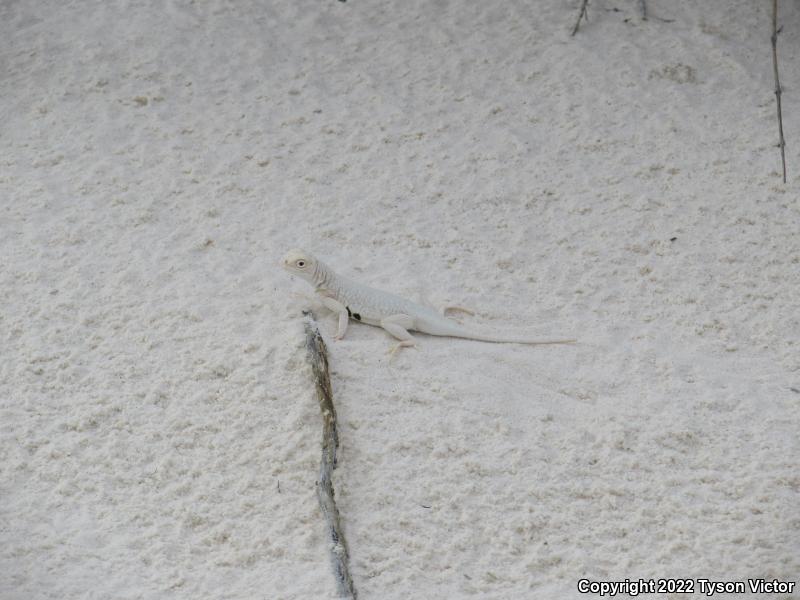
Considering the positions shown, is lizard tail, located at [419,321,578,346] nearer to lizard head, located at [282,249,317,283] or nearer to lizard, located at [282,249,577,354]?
lizard, located at [282,249,577,354]

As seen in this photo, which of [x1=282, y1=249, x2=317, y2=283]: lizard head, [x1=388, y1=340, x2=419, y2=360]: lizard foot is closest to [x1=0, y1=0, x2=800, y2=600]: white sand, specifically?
[x1=388, y1=340, x2=419, y2=360]: lizard foot

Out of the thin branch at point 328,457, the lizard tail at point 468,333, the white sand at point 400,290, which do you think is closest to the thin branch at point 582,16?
the white sand at point 400,290

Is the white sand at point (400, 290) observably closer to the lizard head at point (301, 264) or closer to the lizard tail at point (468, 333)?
the lizard tail at point (468, 333)

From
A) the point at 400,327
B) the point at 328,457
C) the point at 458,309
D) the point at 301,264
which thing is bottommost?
the point at 458,309

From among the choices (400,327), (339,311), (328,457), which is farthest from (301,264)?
(328,457)

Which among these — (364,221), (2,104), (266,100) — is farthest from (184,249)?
(2,104)

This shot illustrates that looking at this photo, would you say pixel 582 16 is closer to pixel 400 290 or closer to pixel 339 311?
pixel 400 290
